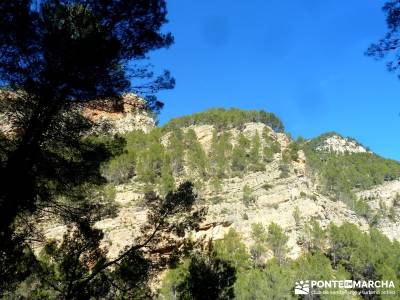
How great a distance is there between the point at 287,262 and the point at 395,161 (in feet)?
237

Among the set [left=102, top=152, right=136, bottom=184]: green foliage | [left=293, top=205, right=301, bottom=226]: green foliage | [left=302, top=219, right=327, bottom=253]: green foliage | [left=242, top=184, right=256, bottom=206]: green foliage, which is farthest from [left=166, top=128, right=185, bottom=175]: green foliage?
[left=302, top=219, right=327, bottom=253]: green foliage

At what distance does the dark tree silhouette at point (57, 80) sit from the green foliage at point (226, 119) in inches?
2392

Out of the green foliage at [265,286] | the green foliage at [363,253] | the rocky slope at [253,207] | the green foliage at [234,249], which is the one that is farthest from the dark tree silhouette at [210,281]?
the green foliage at [363,253]

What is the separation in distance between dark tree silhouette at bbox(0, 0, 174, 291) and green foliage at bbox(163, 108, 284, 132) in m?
60.8

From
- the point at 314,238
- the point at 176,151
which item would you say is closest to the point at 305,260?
the point at 314,238

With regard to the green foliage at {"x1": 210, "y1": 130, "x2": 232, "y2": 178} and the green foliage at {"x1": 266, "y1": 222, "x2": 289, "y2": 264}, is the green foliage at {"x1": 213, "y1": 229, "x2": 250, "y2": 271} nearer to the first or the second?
the green foliage at {"x1": 266, "y1": 222, "x2": 289, "y2": 264}

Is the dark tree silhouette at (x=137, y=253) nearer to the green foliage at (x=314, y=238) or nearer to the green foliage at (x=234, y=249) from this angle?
the green foliage at (x=234, y=249)

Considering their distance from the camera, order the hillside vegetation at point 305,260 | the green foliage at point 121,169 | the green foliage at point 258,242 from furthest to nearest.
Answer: the green foliage at point 121,169 < the green foliage at point 258,242 < the hillside vegetation at point 305,260

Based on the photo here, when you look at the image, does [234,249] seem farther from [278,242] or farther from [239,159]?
[239,159]

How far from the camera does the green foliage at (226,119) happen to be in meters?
70.2

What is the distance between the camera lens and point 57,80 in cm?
738

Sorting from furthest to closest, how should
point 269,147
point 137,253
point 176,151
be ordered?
point 269,147 → point 176,151 → point 137,253

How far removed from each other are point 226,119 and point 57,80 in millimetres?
63943

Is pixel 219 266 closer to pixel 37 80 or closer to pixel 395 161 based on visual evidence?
pixel 37 80
